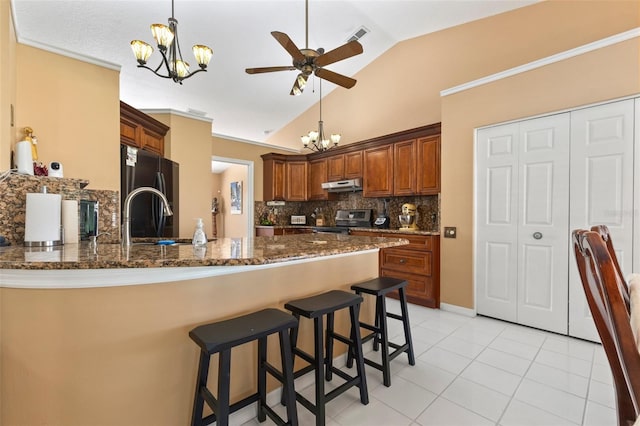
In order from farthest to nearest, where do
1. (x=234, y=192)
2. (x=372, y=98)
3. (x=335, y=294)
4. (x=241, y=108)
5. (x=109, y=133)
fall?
(x=234, y=192), (x=241, y=108), (x=372, y=98), (x=109, y=133), (x=335, y=294)

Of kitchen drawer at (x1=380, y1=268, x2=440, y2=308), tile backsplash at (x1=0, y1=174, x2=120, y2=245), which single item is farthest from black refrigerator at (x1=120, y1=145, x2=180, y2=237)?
kitchen drawer at (x1=380, y1=268, x2=440, y2=308)

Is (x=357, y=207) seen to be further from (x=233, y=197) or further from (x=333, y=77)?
(x=233, y=197)

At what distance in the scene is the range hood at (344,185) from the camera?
488 centimetres

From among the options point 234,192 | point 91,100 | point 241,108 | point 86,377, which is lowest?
point 86,377

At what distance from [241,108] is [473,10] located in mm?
4215

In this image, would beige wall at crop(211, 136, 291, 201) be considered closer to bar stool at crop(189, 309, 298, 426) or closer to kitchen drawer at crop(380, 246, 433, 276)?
kitchen drawer at crop(380, 246, 433, 276)

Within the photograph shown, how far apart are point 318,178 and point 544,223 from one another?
12.5 ft

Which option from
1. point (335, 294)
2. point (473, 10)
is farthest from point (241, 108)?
point (335, 294)

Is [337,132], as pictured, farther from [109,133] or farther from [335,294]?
[335,294]

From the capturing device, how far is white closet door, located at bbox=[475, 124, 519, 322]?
9.67 feet

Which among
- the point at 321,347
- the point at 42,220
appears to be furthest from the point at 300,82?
the point at 321,347

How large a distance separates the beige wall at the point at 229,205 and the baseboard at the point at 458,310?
15.0 feet

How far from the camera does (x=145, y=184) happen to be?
122 inches

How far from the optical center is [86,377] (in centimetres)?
118
